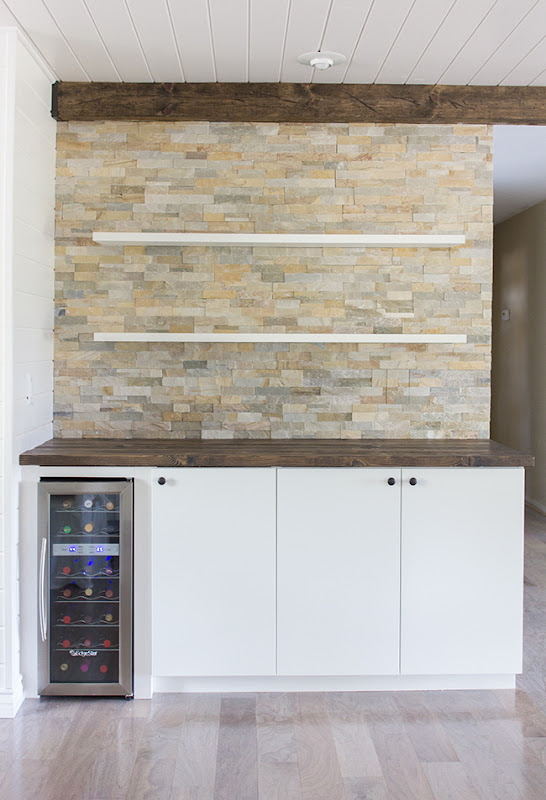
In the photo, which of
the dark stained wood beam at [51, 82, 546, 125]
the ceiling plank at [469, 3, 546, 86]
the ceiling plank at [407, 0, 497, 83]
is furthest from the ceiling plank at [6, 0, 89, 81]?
the ceiling plank at [469, 3, 546, 86]

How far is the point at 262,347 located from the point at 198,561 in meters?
1.05

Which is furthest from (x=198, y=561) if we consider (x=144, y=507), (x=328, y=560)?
(x=328, y=560)

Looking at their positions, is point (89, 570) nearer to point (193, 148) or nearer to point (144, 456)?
point (144, 456)

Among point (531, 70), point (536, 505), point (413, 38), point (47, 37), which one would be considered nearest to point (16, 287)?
point (47, 37)

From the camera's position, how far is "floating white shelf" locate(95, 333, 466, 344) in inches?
127

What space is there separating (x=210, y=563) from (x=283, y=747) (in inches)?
27.9

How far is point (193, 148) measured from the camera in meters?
3.35

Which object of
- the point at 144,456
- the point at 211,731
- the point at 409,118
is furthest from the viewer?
Answer: the point at 409,118

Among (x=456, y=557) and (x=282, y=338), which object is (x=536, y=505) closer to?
(x=456, y=557)

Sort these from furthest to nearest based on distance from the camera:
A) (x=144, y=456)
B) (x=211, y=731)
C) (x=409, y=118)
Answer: (x=409, y=118) → (x=144, y=456) → (x=211, y=731)

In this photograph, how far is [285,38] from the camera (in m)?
2.78

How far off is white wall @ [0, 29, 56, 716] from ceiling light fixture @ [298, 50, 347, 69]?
1085 mm

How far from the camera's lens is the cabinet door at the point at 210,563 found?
286cm

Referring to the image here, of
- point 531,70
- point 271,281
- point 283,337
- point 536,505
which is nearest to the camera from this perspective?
point 531,70
